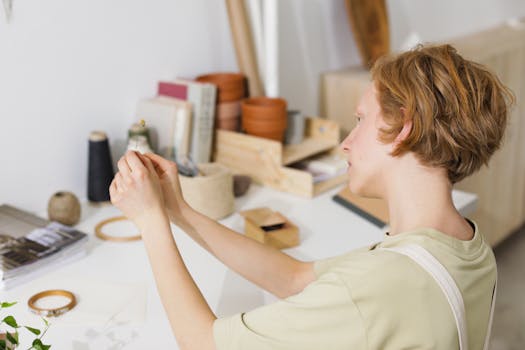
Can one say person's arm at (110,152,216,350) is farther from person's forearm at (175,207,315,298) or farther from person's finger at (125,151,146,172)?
person's forearm at (175,207,315,298)

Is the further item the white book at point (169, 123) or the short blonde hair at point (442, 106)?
the white book at point (169, 123)

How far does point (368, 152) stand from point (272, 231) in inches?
15.5

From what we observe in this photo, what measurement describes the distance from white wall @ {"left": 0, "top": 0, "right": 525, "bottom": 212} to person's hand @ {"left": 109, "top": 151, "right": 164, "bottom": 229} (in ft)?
1.82

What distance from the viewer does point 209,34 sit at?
1.73 metres

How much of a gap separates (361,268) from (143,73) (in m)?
0.98

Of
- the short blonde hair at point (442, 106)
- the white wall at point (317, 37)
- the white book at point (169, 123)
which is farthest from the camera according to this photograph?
the white wall at point (317, 37)

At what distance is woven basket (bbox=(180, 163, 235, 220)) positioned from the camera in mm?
1364

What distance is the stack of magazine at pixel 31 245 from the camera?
3.77 ft

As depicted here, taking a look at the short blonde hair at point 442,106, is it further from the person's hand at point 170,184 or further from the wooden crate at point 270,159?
the wooden crate at point 270,159

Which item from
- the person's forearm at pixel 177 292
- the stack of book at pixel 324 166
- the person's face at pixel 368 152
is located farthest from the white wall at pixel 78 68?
the person's face at pixel 368 152

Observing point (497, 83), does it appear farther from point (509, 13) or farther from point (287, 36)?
point (509, 13)

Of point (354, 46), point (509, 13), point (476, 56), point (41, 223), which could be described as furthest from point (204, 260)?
point (509, 13)

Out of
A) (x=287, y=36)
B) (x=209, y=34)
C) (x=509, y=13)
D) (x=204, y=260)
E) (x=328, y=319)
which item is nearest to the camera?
(x=328, y=319)

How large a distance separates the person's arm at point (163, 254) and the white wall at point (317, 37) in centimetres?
110
